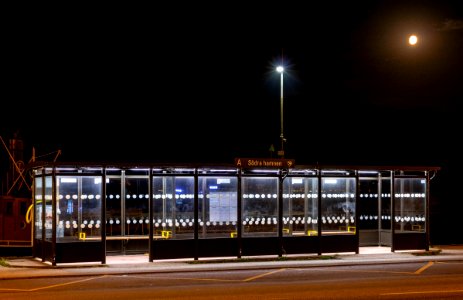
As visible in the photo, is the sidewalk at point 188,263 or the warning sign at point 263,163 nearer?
the sidewalk at point 188,263

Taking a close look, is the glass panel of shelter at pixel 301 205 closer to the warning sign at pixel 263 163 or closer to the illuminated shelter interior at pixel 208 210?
the illuminated shelter interior at pixel 208 210

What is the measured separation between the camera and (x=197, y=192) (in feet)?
71.2

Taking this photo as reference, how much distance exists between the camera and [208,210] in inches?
868

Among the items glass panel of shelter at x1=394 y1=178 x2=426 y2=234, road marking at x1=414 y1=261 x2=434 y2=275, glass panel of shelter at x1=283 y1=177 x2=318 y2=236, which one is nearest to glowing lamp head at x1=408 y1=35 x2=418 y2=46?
road marking at x1=414 y1=261 x2=434 y2=275

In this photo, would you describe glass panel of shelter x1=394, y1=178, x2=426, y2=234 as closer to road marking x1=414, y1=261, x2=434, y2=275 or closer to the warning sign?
road marking x1=414, y1=261, x2=434, y2=275

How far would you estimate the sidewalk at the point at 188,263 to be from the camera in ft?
61.7

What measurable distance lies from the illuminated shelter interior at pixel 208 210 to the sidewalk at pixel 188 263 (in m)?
0.49

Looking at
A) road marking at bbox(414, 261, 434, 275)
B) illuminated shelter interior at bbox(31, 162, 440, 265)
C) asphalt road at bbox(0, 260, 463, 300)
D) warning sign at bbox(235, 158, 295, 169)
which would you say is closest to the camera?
asphalt road at bbox(0, 260, 463, 300)

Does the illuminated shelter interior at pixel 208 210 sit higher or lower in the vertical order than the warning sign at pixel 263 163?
lower

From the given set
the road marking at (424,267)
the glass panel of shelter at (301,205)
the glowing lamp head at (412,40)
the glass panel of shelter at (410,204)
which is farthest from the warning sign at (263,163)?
the glowing lamp head at (412,40)

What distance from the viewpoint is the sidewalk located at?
18.8m

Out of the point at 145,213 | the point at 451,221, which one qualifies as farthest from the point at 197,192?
the point at 451,221

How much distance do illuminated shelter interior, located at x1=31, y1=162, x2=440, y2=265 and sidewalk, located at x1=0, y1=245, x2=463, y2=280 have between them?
1.62ft

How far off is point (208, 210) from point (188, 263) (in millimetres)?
2048
